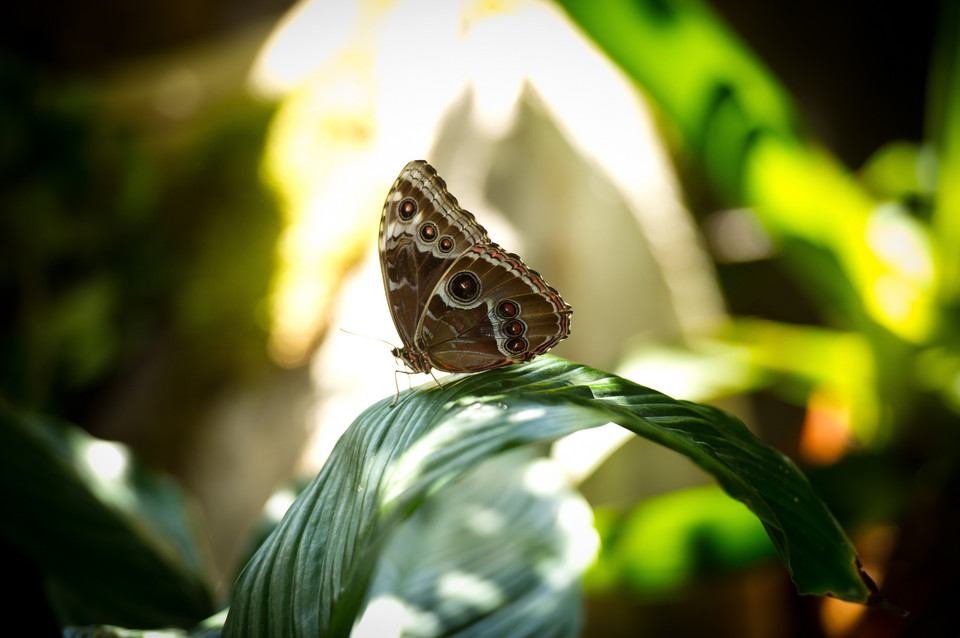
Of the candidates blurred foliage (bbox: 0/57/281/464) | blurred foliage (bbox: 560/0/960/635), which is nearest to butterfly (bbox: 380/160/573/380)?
blurred foliage (bbox: 560/0/960/635)

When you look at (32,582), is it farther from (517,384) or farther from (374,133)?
(374,133)

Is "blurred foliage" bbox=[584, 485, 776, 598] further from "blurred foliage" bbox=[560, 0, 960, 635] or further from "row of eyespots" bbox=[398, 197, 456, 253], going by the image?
"row of eyespots" bbox=[398, 197, 456, 253]

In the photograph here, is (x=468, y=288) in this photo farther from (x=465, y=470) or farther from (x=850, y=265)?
(x=850, y=265)

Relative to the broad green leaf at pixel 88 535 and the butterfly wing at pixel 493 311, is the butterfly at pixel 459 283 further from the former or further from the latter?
the broad green leaf at pixel 88 535

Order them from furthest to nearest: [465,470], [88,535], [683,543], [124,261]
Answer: [124,261]
[683,543]
[88,535]
[465,470]

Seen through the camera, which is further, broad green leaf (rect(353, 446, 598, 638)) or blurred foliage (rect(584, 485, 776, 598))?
blurred foliage (rect(584, 485, 776, 598))

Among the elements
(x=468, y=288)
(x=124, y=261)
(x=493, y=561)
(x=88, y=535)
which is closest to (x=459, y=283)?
(x=468, y=288)
